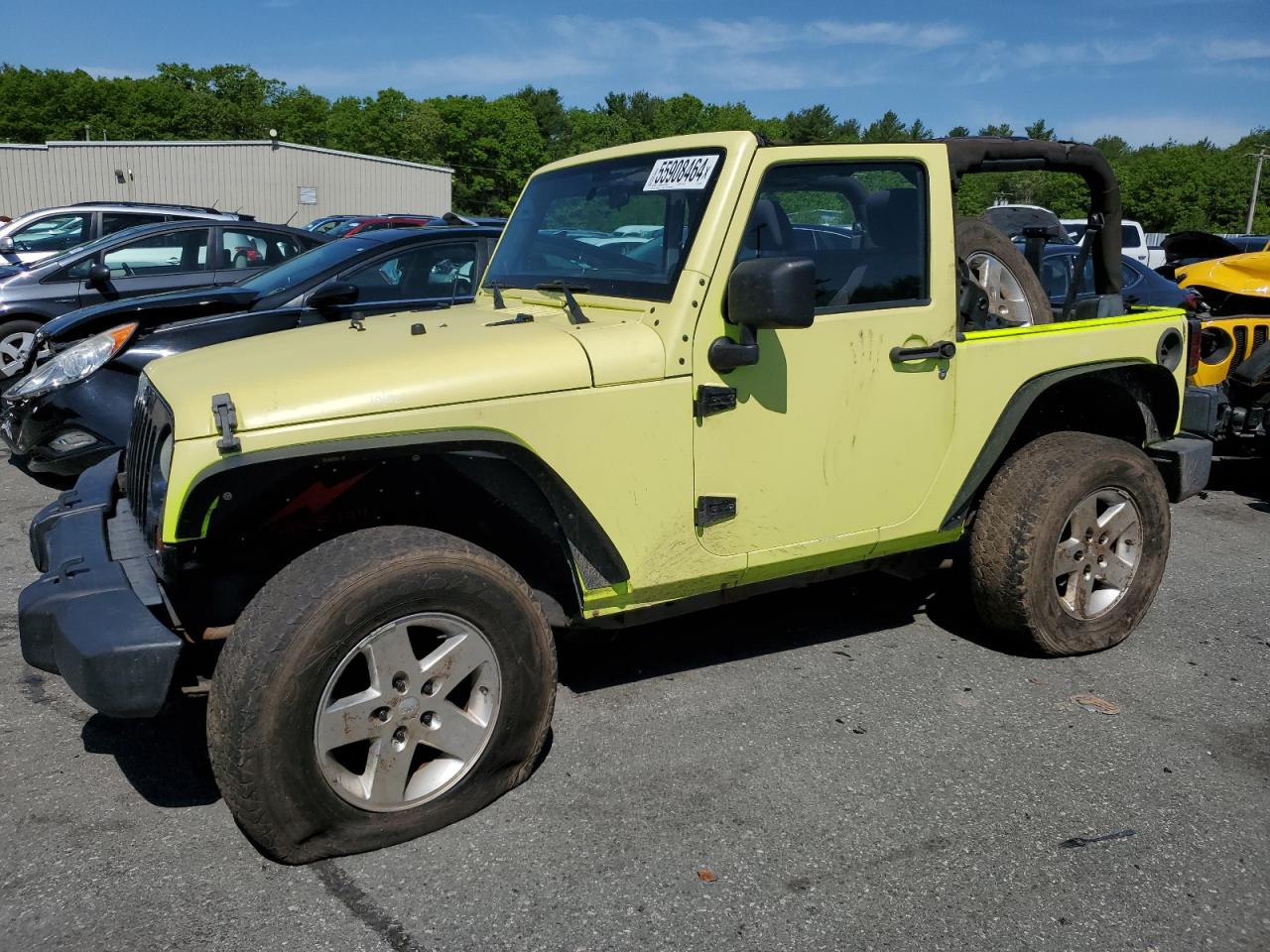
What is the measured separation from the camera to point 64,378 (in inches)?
Answer: 225

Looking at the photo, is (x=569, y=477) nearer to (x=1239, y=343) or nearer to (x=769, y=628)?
(x=769, y=628)

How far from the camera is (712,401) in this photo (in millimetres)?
3152

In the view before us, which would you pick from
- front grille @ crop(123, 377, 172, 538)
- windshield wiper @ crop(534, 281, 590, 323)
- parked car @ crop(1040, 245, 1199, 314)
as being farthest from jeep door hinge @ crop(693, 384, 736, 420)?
parked car @ crop(1040, 245, 1199, 314)

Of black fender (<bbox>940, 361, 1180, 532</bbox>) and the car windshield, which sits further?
the car windshield

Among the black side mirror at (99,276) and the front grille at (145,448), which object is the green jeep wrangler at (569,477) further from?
the black side mirror at (99,276)

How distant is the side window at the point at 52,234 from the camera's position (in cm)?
1222

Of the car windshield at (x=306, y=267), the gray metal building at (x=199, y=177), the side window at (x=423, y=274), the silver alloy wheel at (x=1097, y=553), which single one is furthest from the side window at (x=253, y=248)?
the gray metal building at (x=199, y=177)

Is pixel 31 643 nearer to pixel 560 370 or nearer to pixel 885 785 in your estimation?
pixel 560 370

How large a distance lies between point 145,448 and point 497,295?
1.35 meters

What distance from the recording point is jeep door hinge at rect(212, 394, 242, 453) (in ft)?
8.25

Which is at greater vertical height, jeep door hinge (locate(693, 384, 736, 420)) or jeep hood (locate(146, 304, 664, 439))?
jeep hood (locate(146, 304, 664, 439))

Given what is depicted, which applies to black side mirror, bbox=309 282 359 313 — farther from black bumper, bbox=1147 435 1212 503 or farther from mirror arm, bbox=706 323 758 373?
black bumper, bbox=1147 435 1212 503

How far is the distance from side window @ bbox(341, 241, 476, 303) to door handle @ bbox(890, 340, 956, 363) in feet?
12.7

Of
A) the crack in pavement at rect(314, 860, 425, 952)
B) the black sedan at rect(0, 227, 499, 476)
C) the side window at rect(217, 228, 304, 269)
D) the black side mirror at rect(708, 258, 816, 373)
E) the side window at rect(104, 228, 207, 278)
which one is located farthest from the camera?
the side window at rect(217, 228, 304, 269)
